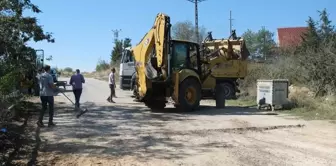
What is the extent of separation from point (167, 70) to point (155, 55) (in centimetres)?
89

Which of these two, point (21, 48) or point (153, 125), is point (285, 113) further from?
point (21, 48)

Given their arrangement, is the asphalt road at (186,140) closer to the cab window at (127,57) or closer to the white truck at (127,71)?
the white truck at (127,71)

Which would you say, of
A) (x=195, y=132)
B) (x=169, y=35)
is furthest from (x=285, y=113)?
(x=195, y=132)

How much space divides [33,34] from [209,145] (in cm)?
1223

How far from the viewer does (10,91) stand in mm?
11484

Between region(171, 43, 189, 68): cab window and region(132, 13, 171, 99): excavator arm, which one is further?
region(171, 43, 189, 68): cab window

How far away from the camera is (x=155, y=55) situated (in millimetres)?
17203

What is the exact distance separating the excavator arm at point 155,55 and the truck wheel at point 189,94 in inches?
32.5

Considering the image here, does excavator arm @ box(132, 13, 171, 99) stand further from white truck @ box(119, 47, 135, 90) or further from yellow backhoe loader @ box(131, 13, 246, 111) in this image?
white truck @ box(119, 47, 135, 90)

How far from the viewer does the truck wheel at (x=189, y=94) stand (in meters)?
16.9

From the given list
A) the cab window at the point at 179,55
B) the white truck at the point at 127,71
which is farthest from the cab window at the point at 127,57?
the cab window at the point at 179,55

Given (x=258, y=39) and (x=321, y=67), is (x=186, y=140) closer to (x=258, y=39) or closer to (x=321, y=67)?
(x=321, y=67)

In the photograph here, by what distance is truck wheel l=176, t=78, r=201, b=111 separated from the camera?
16875mm

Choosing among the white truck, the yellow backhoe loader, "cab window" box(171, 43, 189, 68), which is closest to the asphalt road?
the yellow backhoe loader
